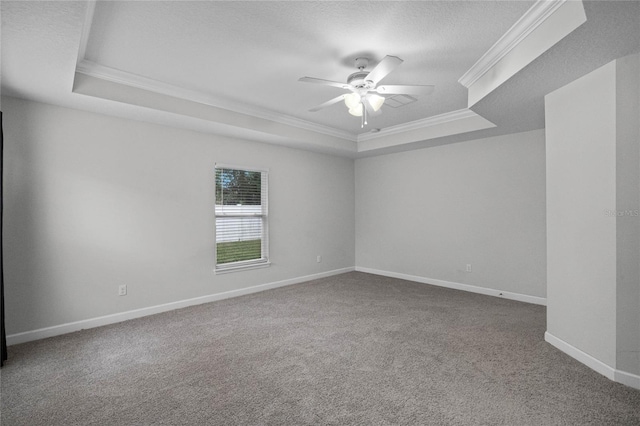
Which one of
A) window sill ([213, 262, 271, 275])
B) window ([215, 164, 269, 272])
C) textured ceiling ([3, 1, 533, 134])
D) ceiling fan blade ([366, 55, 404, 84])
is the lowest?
window sill ([213, 262, 271, 275])

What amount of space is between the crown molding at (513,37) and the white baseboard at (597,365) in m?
2.49

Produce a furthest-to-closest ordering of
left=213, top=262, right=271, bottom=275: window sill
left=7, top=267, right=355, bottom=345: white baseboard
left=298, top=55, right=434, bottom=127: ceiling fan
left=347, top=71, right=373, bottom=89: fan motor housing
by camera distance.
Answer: left=213, top=262, right=271, bottom=275: window sill < left=7, top=267, right=355, bottom=345: white baseboard < left=347, top=71, right=373, bottom=89: fan motor housing < left=298, top=55, right=434, bottom=127: ceiling fan

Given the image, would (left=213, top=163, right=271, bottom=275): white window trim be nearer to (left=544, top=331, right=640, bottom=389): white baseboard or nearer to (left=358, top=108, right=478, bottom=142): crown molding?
(left=358, top=108, right=478, bottom=142): crown molding

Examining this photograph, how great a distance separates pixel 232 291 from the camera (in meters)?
4.64

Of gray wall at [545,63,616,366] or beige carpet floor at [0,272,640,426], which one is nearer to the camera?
beige carpet floor at [0,272,640,426]

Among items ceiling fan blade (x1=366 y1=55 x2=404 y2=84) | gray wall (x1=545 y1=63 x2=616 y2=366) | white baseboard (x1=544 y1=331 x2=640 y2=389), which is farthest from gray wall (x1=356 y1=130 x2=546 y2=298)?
ceiling fan blade (x1=366 y1=55 x2=404 y2=84)

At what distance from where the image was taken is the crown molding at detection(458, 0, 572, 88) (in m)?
2.07

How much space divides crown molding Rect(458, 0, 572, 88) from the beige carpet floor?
99.2 inches

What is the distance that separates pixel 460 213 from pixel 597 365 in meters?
2.93

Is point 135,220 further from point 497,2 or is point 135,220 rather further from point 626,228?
point 626,228

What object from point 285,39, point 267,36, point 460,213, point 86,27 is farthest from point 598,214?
point 86,27

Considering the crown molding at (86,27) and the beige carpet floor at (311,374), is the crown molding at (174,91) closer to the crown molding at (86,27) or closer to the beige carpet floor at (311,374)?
the crown molding at (86,27)

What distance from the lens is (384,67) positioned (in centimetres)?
245

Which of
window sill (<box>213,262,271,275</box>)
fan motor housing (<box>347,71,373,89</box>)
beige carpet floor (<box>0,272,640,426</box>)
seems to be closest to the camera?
beige carpet floor (<box>0,272,640,426</box>)
